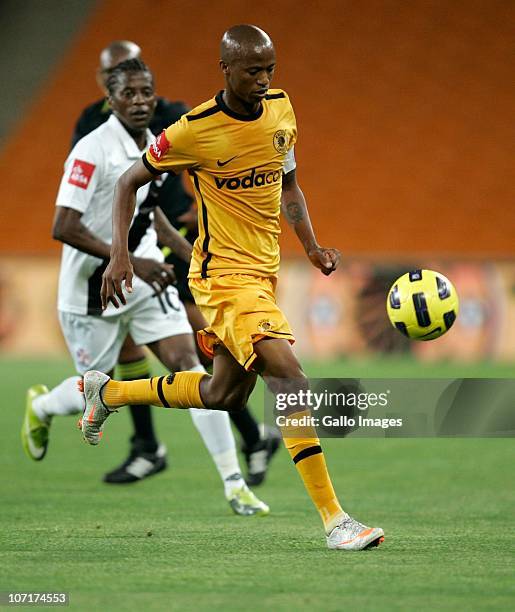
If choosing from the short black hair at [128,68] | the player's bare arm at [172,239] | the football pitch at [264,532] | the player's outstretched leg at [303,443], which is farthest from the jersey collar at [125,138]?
the player's outstretched leg at [303,443]

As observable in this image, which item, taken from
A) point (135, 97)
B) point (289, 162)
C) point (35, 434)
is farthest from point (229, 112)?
point (35, 434)

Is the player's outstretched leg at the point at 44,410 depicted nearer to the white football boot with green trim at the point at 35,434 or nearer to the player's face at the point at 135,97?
the white football boot with green trim at the point at 35,434

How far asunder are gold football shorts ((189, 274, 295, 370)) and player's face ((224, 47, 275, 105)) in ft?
2.53

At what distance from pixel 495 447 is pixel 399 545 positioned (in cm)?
Result: 430

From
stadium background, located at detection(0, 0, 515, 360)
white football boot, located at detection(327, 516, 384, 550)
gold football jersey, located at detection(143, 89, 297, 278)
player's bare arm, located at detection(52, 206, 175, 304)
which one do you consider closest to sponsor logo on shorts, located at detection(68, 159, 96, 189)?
player's bare arm, located at detection(52, 206, 175, 304)

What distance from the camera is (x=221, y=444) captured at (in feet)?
20.1

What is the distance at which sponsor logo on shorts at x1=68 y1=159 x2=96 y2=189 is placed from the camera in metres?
6.32

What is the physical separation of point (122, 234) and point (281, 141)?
0.79 m

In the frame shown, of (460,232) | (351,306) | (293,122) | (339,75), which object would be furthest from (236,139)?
(339,75)

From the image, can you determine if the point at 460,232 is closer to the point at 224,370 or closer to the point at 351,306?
the point at 351,306

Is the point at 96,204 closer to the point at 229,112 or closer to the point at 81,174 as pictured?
the point at 81,174

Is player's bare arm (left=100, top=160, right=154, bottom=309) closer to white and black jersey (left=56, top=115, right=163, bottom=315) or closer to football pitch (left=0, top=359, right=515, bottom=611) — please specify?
football pitch (left=0, top=359, right=515, bottom=611)

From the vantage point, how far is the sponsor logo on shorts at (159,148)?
4906 millimetres

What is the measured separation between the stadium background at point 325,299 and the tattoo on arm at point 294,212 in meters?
1.41
